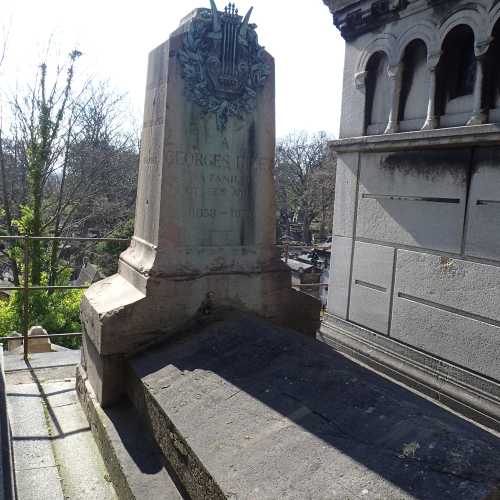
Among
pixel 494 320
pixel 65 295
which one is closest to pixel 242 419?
pixel 494 320

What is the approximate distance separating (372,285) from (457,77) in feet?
7.98

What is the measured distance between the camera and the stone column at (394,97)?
16.8ft

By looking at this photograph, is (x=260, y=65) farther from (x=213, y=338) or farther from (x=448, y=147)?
(x=213, y=338)

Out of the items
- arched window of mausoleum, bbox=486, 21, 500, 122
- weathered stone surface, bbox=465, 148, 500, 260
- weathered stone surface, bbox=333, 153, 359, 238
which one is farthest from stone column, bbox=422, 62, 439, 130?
weathered stone surface, bbox=333, 153, 359, 238

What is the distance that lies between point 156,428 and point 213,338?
0.84 m

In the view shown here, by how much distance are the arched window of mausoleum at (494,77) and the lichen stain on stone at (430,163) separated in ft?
1.47

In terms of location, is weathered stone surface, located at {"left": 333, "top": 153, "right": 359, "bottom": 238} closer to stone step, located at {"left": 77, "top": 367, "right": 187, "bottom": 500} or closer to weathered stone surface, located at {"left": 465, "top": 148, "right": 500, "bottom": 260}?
weathered stone surface, located at {"left": 465, "top": 148, "right": 500, "bottom": 260}

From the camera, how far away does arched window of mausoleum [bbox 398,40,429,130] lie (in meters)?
4.93

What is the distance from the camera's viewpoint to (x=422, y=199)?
482cm

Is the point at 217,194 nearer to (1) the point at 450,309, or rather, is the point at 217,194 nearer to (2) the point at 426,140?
(2) the point at 426,140

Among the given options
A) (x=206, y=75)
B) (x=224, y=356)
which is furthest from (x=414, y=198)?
(x=224, y=356)

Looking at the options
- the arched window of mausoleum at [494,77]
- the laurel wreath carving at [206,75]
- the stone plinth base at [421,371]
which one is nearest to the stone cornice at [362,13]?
the arched window of mausoleum at [494,77]

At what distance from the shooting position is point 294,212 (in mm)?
44594

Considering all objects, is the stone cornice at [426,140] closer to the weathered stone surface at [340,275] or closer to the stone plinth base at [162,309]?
the weathered stone surface at [340,275]
